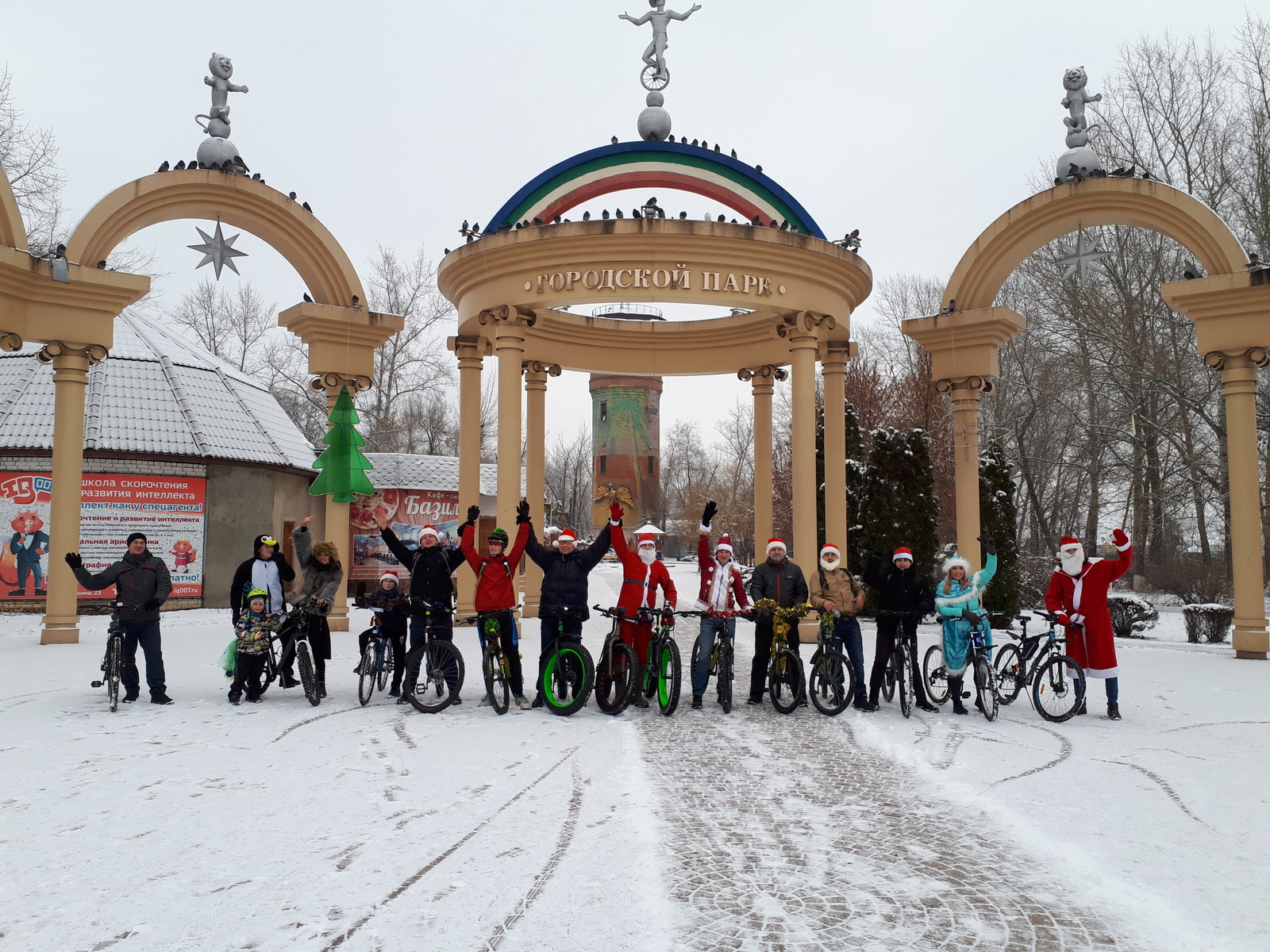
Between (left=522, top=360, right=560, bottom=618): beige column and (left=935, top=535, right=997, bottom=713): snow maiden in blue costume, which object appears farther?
(left=522, top=360, right=560, bottom=618): beige column

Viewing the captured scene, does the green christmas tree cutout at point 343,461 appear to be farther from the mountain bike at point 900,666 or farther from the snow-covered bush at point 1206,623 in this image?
the snow-covered bush at point 1206,623

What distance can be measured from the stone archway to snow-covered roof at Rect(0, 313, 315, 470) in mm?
14168

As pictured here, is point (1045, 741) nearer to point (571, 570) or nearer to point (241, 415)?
point (571, 570)

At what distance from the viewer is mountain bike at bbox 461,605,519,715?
8289 mm

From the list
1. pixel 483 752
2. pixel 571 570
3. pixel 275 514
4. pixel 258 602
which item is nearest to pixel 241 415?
pixel 275 514

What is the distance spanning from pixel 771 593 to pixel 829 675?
0.90 meters

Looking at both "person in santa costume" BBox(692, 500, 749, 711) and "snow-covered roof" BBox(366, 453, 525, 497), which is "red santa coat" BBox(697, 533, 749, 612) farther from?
"snow-covered roof" BBox(366, 453, 525, 497)

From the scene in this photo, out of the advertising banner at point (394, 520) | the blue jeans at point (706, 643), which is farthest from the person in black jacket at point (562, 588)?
the advertising banner at point (394, 520)

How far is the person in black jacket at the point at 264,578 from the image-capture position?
350 inches

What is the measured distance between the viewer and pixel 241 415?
71.6 feet

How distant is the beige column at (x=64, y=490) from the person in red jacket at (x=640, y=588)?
843 centimetres

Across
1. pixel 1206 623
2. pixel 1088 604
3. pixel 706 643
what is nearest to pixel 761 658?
pixel 706 643

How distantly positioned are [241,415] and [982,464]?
642 inches

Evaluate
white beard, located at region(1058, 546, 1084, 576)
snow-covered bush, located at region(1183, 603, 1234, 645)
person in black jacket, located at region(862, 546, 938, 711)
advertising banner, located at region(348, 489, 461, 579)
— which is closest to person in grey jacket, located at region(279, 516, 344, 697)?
person in black jacket, located at region(862, 546, 938, 711)
